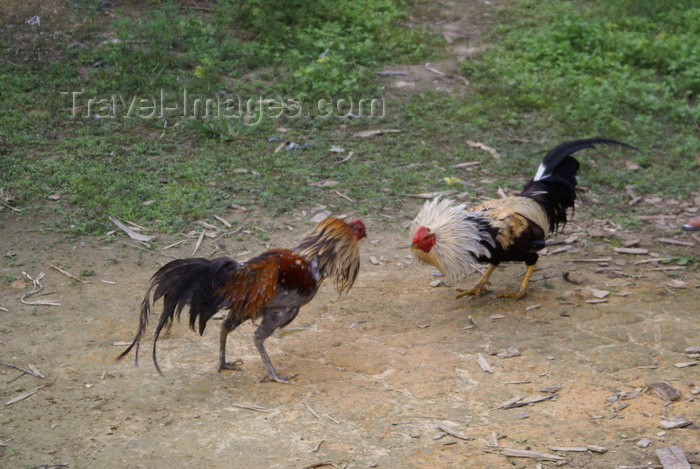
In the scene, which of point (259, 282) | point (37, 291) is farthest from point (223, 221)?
point (259, 282)

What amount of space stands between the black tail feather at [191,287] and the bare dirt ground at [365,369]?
22.8 inches

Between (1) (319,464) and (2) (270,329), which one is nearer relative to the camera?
(1) (319,464)

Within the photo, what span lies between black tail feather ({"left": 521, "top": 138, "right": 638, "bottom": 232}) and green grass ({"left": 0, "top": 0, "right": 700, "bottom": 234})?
66.6 inches

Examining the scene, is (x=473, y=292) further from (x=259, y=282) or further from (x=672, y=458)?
(x=672, y=458)

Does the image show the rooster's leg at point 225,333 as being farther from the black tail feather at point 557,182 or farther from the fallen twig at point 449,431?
the black tail feather at point 557,182

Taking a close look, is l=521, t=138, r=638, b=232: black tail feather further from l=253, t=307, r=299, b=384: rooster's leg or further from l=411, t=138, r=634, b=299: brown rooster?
→ l=253, t=307, r=299, b=384: rooster's leg

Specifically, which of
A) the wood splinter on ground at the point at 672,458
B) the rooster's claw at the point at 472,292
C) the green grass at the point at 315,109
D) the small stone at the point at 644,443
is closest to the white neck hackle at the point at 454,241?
the rooster's claw at the point at 472,292

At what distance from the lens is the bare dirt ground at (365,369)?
4.50 meters

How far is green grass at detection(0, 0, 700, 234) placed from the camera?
28.2 ft

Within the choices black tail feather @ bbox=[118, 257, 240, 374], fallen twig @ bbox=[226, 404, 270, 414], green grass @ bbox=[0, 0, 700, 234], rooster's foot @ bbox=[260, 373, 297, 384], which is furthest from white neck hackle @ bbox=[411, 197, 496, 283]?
fallen twig @ bbox=[226, 404, 270, 414]

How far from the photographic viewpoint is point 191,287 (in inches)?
204

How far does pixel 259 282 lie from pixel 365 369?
115cm

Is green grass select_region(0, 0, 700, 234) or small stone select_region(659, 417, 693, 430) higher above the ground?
green grass select_region(0, 0, 700, 234)

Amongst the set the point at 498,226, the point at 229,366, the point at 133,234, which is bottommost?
the point at 229,366
